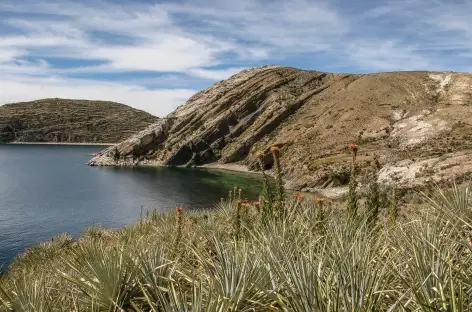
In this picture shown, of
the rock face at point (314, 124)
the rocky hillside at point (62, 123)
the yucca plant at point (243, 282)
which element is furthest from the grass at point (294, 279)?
the rocky hillside at point (62, 123)

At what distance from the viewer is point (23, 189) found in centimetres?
5347

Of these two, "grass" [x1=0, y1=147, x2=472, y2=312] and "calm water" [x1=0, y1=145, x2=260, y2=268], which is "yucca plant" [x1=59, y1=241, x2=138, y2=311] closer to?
"grass" [x1=0, y1=147, x2=472, y2=312]

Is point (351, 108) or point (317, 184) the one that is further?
point (351, 108)

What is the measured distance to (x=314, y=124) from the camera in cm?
7912

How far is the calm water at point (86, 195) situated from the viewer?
33.8 m

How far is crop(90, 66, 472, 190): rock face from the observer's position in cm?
5697

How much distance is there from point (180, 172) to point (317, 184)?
29.7m

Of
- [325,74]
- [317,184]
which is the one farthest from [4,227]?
[325,74]

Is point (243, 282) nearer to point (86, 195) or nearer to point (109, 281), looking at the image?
point (109, 281)

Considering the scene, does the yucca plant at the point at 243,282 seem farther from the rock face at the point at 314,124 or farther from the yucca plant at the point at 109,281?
the rock face at the point at 314,124

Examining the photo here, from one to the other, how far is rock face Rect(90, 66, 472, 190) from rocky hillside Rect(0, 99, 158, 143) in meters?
78.7

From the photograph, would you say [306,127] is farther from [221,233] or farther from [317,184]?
[221,233]

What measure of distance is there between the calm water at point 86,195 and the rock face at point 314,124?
8778 millimetres

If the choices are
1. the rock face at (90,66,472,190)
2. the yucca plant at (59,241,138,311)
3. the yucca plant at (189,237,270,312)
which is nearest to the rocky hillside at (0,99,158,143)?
the rock face at (90,66,472,190)
